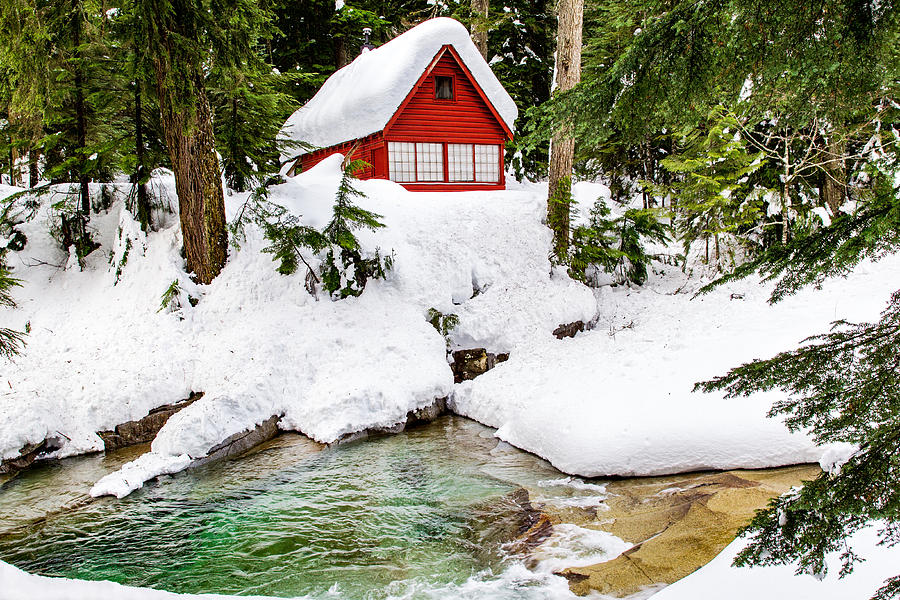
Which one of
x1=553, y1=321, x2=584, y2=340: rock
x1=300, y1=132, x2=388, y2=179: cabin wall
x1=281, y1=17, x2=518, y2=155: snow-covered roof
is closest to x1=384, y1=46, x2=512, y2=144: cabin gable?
x1=281, y1=17, x2=518, y2=155: snow-covered roof

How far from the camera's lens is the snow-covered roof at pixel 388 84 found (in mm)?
18859

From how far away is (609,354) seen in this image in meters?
9.73

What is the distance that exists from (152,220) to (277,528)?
31.3ft

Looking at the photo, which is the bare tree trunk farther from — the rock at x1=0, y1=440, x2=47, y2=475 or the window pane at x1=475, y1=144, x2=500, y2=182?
the rock at x1=0, y1=440, x2=47, y2=475

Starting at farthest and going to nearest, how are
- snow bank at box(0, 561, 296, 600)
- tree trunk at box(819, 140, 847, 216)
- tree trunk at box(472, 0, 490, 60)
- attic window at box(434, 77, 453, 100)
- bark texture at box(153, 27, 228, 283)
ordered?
attic window at box(434, 77, 453, 100), tree trunk at box(472, 0, 490, 60), tree trunk at box(819, 140, 847, 216), bark texture at box(153, 27, 228, 283), snow bank at box(0, 561, 296, 600)

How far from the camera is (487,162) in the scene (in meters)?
21.3

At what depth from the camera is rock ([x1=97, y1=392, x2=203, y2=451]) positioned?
29.8 feet

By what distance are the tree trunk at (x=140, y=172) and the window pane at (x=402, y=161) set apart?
27.0 ft

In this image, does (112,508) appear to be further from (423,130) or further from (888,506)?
(423,130)

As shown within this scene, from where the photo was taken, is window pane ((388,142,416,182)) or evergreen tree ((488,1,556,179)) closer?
window pane ((388,142,416,182))

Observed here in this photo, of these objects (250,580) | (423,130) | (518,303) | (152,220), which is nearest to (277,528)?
(250,580)

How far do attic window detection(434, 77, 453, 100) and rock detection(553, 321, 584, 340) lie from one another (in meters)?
11.2

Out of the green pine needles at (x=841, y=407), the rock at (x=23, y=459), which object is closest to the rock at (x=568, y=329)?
the rock at (x=23, y=459)

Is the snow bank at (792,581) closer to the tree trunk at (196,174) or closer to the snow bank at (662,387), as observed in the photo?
the snow bank at (662,387)
